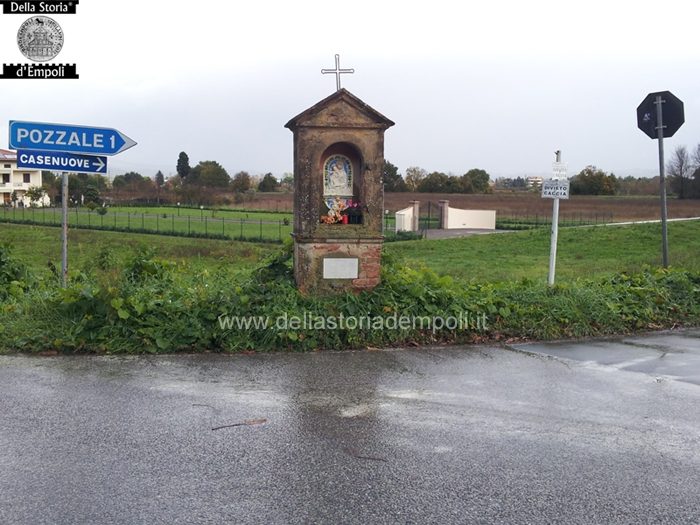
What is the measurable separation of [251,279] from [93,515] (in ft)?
17.3

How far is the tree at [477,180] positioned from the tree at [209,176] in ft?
111

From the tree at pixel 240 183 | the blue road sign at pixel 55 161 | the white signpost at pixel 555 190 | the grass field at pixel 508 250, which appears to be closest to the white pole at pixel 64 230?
the blue road sign at pixel 55 161

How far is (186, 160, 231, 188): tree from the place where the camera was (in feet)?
325

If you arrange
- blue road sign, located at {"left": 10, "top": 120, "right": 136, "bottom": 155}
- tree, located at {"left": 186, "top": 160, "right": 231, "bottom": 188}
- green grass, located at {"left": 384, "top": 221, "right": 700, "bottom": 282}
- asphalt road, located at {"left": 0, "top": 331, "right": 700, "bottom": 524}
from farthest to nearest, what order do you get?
tree, located at {"left": 186, "top": 160, "right": 231, "bottom": 188} < green grass, located at {"left": 384, "top": 221, "right": 700, "bottom": 282} < blue road sign, located at {"left": 10, "top": 120, "right": 136, "bottom": 155} < asphalt road, located at {"left": 0, "top": 331, "right": 700, "bottom": 524}

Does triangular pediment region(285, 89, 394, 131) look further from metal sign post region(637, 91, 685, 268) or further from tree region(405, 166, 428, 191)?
tree region(405, 166, 428, 191)

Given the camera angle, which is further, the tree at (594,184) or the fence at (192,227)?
the tree at (594,184)

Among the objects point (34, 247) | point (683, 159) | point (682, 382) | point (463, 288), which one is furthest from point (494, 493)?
point (683, 159)

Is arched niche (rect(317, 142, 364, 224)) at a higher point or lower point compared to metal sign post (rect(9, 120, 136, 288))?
lower

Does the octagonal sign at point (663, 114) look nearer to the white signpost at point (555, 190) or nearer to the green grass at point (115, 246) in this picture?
the white signpost at point (555, 190)

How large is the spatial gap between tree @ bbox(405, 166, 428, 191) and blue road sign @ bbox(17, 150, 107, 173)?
7611cm

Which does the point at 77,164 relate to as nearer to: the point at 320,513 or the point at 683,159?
the point at 320,513

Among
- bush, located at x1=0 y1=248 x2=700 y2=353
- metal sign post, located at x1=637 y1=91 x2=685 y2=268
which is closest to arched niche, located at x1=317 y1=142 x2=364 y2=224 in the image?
bush, located at x1=0 y1=248 x2=700 y2=353

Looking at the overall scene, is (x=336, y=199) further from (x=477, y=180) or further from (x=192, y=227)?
(x=477, y=180)

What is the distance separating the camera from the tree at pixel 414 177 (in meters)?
85.1
